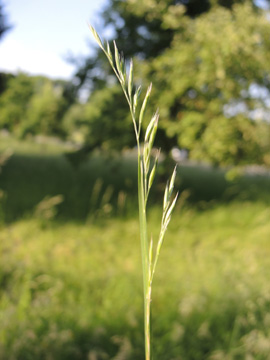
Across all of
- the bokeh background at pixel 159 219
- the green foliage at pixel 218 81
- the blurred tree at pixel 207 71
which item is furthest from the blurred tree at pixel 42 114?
the green foliage at pixel 218 81

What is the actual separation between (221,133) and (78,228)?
9.15 ft

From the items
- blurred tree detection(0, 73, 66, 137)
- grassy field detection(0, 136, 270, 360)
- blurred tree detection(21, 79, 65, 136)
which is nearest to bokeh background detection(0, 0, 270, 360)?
grassy field detection(0, 136, 270, 360)

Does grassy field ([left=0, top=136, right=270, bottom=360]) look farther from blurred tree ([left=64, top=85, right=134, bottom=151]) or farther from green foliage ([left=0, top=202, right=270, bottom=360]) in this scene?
blurred tree ([left=64, top=85, right=134, bottom=151])

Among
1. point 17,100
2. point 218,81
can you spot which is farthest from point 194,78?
point 17,100

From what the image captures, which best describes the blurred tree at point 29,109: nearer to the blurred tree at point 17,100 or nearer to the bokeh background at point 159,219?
the blurred tree at point 17,100

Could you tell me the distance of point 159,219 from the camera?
7.50m

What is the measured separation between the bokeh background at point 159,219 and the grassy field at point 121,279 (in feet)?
0.05

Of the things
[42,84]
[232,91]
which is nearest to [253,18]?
[232,91]

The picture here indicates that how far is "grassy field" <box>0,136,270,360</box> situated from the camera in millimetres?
3109

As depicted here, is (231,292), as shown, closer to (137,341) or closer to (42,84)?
(137,341)

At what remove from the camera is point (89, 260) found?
18.5ft

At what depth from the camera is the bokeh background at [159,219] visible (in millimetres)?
3295

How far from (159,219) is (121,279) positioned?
291 cm

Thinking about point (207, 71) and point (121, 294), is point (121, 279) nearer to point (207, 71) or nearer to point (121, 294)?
point (121, 294)
